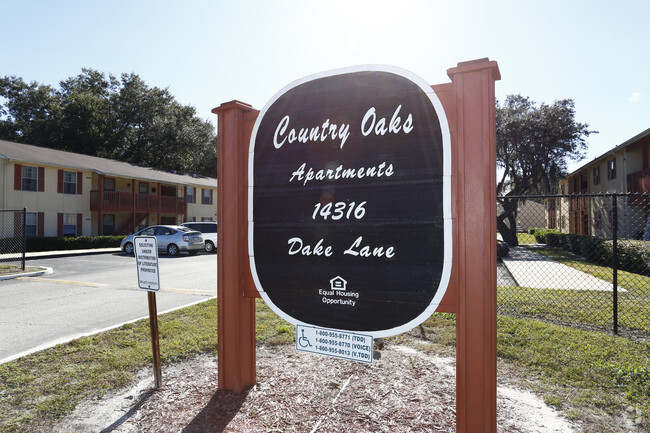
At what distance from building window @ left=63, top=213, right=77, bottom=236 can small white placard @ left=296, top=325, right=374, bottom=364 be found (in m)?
24.6

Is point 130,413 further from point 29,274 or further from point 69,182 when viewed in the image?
point 69,182

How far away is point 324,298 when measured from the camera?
3234 millimetres

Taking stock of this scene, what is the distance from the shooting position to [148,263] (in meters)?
4.14

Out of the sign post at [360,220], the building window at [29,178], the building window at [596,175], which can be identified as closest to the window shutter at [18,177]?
the building window at [29,178]

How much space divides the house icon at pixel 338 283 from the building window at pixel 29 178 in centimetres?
2356

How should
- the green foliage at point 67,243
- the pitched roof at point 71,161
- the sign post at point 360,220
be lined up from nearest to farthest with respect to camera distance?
the sign post at point 360,220 → the green foliage at point 67,243 → the pitched roof at point 71,161

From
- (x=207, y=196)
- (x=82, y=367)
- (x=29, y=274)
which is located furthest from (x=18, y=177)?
(x=82, y=367)

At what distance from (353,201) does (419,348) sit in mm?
2917

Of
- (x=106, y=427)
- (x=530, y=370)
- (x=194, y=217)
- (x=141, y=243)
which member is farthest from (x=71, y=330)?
(x=194, y=217)

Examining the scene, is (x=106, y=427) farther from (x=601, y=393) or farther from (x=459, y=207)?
(x=601, y=393)

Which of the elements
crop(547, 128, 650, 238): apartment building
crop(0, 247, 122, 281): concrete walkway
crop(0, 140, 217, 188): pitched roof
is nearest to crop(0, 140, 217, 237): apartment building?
crop(0, 140, 217, 188): pitched roof

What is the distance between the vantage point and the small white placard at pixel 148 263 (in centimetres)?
409

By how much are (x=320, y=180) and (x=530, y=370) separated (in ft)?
10.7

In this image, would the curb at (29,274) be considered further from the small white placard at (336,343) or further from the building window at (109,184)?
the building window at (109,184)
